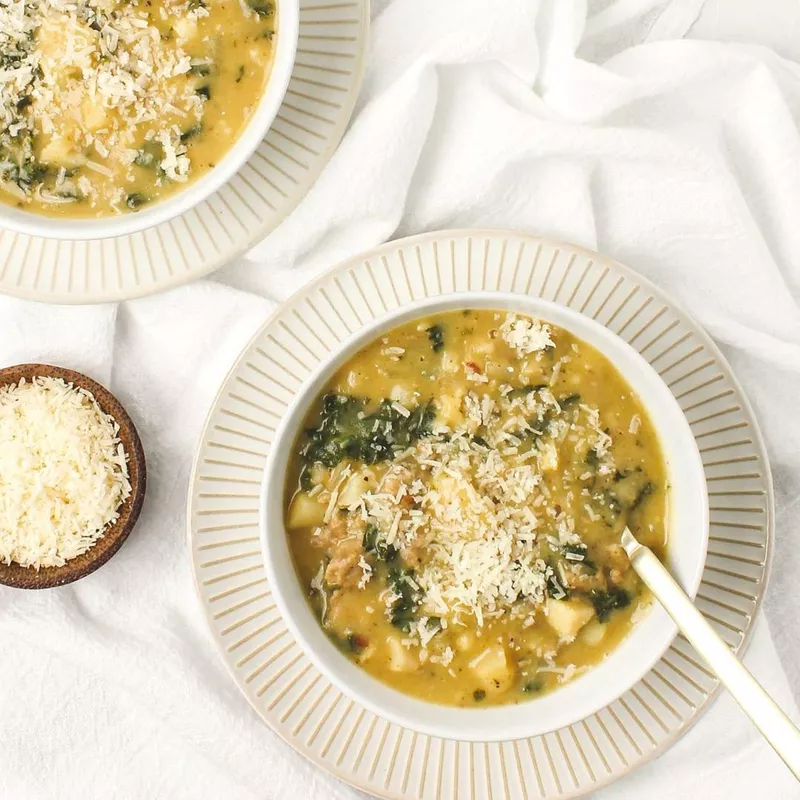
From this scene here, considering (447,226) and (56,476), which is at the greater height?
(447,226)

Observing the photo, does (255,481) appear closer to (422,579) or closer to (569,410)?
(422,579)

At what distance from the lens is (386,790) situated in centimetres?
318

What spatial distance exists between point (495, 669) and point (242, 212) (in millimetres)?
1669

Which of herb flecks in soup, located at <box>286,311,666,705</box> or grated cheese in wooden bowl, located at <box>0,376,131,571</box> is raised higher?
herb flecks in soup, located at <box>286,311,666,705</box>

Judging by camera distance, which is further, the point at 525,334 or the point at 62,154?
the point at 62,154

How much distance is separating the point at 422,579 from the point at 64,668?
5.22ft

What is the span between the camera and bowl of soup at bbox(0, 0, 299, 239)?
9.75 ft

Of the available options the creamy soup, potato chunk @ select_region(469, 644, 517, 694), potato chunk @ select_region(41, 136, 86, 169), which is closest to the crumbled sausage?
potato chunk @ select_region(469, 644, 517, 694)

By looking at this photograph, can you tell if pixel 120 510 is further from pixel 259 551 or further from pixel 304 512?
pixel 304 512

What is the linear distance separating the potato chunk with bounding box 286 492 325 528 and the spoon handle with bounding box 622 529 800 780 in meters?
0.93

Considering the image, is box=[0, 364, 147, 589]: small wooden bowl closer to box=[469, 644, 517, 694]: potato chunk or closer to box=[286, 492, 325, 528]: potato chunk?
box=[286, 492, 325, 528]: potato chunk

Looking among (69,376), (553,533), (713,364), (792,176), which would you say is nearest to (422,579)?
(553,533)

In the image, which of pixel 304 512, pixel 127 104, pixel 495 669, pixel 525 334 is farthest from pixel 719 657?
pixel 127 104

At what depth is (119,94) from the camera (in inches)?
117
